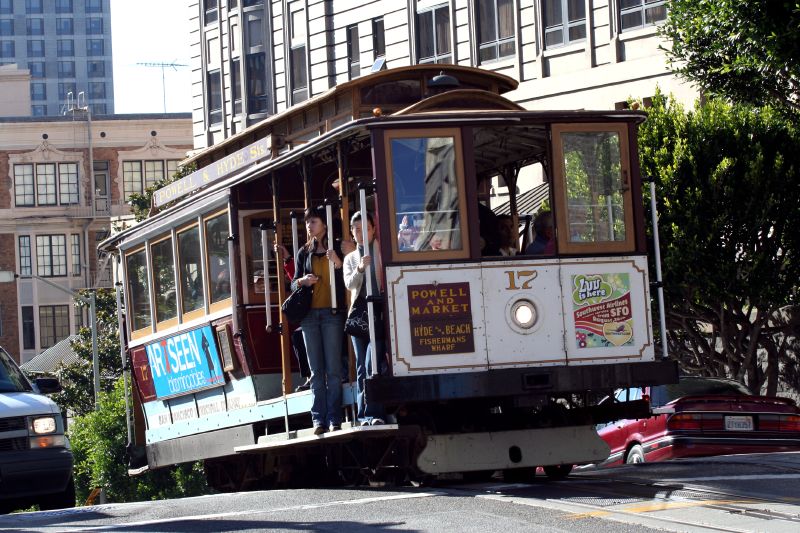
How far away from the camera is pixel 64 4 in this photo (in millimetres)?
175875

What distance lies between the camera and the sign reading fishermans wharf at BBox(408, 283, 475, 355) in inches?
496

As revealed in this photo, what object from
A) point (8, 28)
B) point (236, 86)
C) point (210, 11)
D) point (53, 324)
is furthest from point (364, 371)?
point (8, 28)

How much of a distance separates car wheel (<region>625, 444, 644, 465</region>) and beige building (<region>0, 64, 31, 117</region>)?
71.1 metres

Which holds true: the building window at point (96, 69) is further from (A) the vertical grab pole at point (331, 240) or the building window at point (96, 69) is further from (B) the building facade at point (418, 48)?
(A) the vertical grab pole at point (331, 240)

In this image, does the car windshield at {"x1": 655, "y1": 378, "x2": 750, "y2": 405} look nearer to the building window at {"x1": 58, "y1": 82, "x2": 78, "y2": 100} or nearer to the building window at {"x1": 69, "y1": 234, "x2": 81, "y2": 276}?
the building window at {"x1": 69, "y1": 234, "x2": 81, "y2": 276}

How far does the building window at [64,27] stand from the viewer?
17650 cm

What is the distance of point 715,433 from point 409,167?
5951 mm

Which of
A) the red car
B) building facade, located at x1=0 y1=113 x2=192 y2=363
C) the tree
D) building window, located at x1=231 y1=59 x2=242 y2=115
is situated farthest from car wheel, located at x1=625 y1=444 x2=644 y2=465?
building facade, located at x1=0 y1=113 x2=192 y2=363

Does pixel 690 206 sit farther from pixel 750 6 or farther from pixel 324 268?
pixel 324 268

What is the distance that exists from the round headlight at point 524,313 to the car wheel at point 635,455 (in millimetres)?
5455

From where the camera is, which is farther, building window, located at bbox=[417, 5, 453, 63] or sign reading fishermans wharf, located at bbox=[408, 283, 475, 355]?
building window, located at bbox=[417, 5, 453, 63]

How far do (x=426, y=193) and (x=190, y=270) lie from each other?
13.8 ft

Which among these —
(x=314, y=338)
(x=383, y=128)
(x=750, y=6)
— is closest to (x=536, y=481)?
(x=314, y=338)

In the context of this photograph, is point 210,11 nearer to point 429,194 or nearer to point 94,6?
point 429,194
